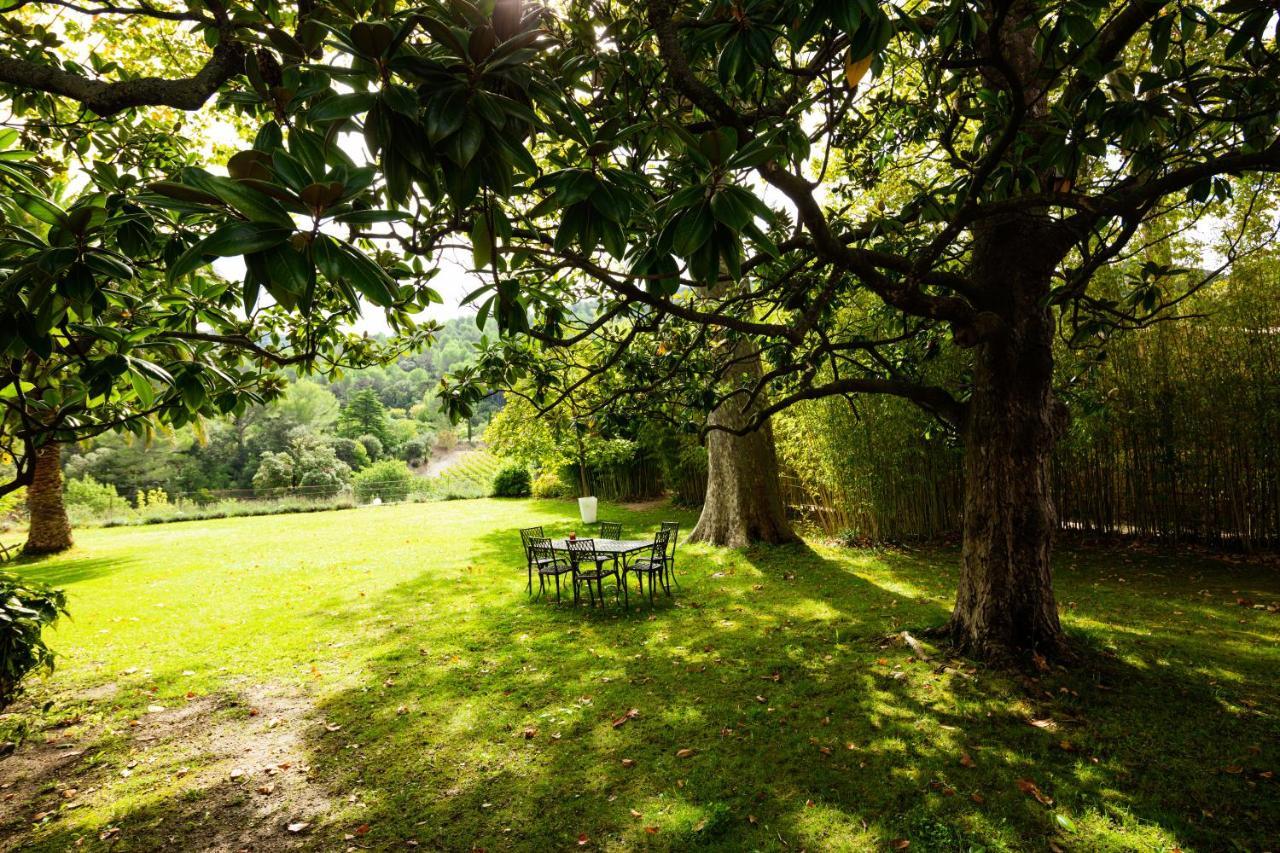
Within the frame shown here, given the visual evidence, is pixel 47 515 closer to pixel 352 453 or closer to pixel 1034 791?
pixel 1034 791

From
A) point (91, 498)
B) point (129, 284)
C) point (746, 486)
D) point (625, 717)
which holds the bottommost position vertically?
point (625, 717)

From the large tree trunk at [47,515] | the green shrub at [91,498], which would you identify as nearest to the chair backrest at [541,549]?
the large tree trunk at [47,515]

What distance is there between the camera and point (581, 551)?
22.0 ft

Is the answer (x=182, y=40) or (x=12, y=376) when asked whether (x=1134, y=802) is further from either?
(x=182, y=40)

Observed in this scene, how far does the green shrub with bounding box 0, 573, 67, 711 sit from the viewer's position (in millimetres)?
3885

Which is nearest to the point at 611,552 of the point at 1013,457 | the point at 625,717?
the point at 625,717

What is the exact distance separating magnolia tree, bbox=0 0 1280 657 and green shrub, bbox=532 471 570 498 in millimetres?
16126

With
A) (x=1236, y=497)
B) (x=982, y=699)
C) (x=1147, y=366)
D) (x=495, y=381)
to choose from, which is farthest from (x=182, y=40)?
(x=1236, y=497)

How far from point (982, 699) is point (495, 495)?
22.4 metres

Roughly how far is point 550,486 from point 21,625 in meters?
17.6

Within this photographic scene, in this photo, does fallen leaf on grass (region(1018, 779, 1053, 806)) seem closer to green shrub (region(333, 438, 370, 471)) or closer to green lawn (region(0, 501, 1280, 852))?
green lawn (region(0, 501, 1280, 852))

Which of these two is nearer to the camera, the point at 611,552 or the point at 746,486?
the point at 611,552

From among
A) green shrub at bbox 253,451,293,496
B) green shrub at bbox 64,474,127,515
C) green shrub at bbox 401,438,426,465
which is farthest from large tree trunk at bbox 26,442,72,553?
green shrub at bbox 401,438,426,465

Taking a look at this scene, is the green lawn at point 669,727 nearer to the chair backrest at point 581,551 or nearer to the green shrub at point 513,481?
the chair backrest at point 581,551
